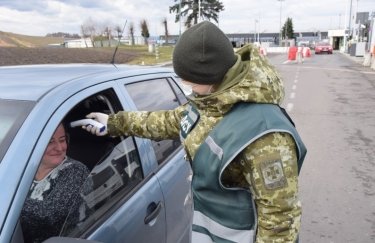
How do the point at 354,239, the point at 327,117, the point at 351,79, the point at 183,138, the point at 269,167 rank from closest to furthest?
the point at 269,167 → the point at 183,138 → the point at 354,239 → the point at 327,117 → the point at 351,79

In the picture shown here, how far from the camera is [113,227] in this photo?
1.91 metres

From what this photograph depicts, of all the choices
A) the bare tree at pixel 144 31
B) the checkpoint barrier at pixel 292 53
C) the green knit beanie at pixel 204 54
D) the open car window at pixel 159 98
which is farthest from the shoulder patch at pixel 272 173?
the bare tree at pixel 144 31

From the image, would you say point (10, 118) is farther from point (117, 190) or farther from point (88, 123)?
point (117, 190)

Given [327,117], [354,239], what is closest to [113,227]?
[354,239]

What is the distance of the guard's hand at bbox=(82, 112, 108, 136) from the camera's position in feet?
7.37

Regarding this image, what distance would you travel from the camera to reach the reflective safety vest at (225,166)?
159cm

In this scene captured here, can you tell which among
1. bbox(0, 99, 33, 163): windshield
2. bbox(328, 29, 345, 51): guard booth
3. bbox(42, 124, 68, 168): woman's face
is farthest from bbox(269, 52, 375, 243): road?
bbox(328, 29, 345, 51): guard booth

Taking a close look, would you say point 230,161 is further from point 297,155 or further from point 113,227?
point 113,227

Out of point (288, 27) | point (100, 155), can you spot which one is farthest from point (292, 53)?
point (288, 27)

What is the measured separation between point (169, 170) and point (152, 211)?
1.35 ft

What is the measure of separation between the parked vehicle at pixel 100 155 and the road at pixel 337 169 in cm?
196

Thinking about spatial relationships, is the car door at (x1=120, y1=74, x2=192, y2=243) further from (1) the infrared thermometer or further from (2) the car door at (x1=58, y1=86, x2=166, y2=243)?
(1) the infrared thermometer

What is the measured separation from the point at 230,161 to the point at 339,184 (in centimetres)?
398

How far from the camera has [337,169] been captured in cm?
570
